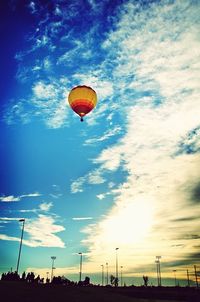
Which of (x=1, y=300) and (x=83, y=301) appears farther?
(x=83, y=301)

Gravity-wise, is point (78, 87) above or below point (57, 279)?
above

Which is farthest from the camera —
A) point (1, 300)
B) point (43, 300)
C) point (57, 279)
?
point (57, 279)

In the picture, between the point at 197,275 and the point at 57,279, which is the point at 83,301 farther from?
the point at 197,275

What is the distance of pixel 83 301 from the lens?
110 ft

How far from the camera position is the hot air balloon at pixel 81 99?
30.3 meters

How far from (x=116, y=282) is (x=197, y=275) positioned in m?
37.3

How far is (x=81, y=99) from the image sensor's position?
30203 mm

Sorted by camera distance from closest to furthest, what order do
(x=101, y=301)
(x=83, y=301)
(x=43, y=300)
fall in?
1. (x=43, y=300)
2. (x=83, y=301)
3. (x=101, y=301)

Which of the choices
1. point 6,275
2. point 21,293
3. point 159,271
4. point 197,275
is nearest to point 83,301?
point 21,293

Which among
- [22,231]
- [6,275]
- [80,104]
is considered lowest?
[6,275]

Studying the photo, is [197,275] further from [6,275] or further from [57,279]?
[6,275]

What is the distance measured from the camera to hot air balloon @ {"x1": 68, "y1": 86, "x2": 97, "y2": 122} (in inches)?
1192

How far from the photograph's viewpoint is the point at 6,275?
5697 centimetres

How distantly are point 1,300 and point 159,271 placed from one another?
4371 inches
